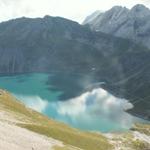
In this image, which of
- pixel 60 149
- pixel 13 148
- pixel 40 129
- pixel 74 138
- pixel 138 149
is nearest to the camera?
pixel 13 148

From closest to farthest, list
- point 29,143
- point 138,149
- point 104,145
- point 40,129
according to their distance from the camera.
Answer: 1. point 29,143
2. point 40,129
3. point 104,145
4. point 138,149

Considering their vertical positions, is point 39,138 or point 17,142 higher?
point 17,142

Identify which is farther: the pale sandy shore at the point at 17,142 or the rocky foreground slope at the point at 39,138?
the rocky foreground slope at the point at 39,138

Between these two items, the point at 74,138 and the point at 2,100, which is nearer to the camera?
the point at 74,138

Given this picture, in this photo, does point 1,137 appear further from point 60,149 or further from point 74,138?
point 74,138

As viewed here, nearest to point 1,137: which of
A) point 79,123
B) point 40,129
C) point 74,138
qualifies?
point 40,129

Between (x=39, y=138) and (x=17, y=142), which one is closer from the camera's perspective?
(x=17, y=142)

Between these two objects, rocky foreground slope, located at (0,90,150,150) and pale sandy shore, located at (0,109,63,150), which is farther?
rocky foreground slope, located at (0,90,150,150)

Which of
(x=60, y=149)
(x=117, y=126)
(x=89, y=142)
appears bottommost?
(x=117, y=126)

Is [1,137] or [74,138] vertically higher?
[1,137]
